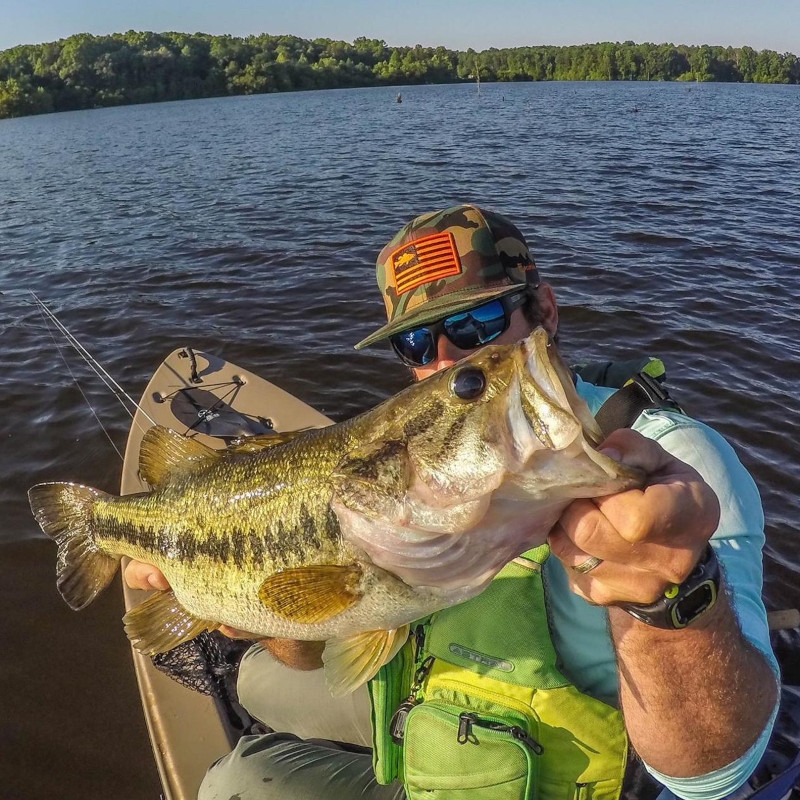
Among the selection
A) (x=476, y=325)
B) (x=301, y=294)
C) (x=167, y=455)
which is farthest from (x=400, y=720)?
(x=301, y=294)

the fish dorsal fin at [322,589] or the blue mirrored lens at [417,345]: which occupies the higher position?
the blue mirrored lens at [417,345]

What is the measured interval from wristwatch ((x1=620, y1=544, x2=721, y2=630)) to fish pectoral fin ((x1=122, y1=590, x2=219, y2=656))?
6.34 ft

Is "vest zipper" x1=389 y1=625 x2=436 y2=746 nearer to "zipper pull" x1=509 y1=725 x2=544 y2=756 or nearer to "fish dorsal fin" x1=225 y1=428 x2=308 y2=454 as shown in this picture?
"zipper pull" x1=509 y1=725 x2=544 y2=756

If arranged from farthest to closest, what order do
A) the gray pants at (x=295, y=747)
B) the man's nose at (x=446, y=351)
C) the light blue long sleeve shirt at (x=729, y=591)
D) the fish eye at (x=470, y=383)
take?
the man's nose at (x=446, y=351), the gray pants at (x=295, y=747), the light blue long sleeve shirt at (x=729, y=591), the fish eye at (x=470, y=383)

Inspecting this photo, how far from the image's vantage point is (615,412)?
7.73 feet

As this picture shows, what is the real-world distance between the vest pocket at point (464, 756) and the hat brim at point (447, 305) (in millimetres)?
1649

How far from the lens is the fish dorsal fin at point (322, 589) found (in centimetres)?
208

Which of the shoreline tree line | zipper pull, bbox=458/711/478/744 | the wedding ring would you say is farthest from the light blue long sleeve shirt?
the shoreline tree line

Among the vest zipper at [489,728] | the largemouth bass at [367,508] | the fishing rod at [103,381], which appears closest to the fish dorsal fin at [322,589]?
the largemouth bass at [367,508]

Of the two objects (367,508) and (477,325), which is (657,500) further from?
(477,325)

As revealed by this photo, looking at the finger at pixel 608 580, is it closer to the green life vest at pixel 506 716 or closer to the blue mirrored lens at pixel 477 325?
the green life vest at pixel 506 716

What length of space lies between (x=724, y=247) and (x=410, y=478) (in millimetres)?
13737

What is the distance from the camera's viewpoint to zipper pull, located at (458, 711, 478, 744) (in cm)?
225

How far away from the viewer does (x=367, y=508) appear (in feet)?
6.48
